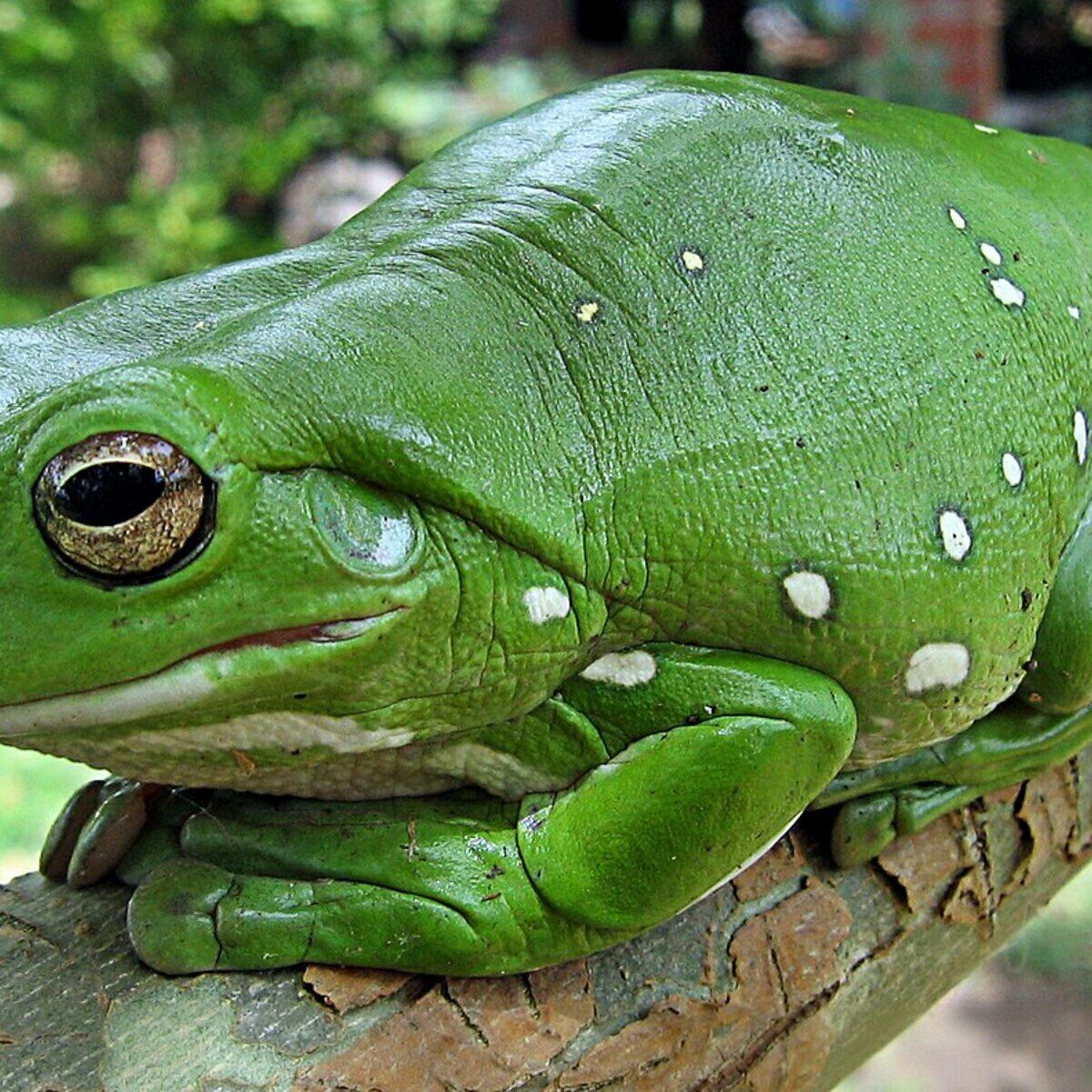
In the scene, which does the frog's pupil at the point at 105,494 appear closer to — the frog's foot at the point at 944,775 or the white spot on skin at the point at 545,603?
the white spot on skin at the point at 545,603

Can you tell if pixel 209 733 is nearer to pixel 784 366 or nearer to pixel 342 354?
pixel 342 354

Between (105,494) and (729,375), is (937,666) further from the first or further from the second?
(105,494)

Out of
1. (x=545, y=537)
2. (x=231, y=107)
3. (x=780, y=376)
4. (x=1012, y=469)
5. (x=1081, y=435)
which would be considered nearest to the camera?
(x=545, y=537)

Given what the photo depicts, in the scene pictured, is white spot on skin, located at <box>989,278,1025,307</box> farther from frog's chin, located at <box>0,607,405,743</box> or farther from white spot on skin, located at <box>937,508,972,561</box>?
frog's chin, located at <box>0,607,405,743</box>

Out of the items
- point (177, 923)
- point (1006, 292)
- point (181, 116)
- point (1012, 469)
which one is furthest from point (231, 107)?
point (177, 923)

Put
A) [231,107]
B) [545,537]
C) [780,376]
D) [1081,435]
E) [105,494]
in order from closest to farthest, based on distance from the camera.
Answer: [105,494] → [545,537] → [780,376] → [1081,435] → [231,107]

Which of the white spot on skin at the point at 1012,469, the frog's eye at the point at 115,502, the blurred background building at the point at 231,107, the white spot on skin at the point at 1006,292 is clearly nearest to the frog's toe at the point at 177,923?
the frog's eye at the point at 115,502
